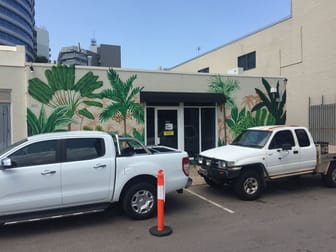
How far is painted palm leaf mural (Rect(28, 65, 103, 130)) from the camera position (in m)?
10.6

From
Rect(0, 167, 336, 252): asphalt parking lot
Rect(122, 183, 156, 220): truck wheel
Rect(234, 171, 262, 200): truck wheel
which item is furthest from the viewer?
Rect(234, 171, 262, 200): truck wheel

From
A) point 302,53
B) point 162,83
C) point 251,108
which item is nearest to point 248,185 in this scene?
point 162,83

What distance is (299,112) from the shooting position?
789 inches

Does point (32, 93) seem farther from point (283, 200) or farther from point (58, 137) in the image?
point (283, 200)

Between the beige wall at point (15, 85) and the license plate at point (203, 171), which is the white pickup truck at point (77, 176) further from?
the beige wall at point (15, 85)

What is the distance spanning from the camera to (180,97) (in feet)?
40.4

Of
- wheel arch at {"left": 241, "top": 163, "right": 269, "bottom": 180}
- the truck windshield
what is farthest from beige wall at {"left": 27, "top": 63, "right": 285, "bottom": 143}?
wheel arch at {"left": 241, "top": 163, "right": 269, "bottom": 180}

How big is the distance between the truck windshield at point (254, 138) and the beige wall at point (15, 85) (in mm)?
7058

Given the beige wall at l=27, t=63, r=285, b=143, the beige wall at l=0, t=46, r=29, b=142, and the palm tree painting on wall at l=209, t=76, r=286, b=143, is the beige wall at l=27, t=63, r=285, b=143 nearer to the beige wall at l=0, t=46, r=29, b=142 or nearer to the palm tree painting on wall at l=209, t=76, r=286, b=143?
the palm tree painting on wall at l=209, t=76, r=286, b=143

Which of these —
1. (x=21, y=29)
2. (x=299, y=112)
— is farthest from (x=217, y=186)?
(x=21, y=29)

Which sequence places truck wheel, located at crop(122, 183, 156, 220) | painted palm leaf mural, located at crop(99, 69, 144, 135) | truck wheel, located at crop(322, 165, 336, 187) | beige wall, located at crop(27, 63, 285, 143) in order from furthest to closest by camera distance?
painted palm leaf mural, located at crop(99, 69, 144, 135) < beige wall, located at crop(27, 63, 285, 143) < truck wheel, located at crop(322, 165, 336, 187) < truck wheel, located at crop(122, 183, 156, 220)

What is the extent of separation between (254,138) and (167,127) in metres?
4.47

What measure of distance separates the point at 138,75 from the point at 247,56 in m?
16.6

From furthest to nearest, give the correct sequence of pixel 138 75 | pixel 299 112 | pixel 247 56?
pixel 247 56 → pixel 299 112 → pixel 138 75
